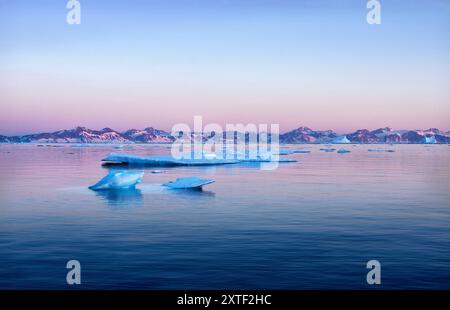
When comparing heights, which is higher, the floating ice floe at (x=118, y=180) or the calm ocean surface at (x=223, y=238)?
the floating ice floe at (x=118, y=180)

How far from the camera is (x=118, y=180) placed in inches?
957

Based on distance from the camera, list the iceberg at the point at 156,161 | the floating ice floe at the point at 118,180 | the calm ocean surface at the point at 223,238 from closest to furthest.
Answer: the calm ocean surface at the point at 223,238 < the floating ice floe at the point at 118,180 < the iceberg at the point at 156,161

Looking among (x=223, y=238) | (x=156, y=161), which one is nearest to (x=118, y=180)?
(x=223, y=238)

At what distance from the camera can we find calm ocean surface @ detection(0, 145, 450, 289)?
985cm

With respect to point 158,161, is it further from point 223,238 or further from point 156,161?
point 223,238

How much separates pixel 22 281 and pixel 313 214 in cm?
1075

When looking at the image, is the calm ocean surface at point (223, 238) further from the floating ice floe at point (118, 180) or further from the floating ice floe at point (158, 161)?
the floating ice floe at point (158, 161)

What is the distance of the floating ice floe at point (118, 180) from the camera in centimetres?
2411

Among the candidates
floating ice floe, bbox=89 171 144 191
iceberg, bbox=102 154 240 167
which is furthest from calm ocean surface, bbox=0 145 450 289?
iceberg, bbox=102 154 240 167

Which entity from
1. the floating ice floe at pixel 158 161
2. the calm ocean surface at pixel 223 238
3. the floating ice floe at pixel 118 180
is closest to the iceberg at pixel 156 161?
the floating ice floe at pixel 158 161

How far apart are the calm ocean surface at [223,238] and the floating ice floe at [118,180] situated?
0.89 meters

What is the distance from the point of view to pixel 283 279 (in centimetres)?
970
